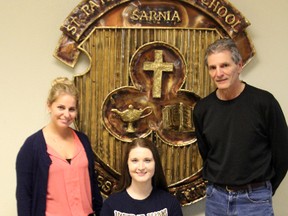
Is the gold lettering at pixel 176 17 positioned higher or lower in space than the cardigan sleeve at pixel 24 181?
higher

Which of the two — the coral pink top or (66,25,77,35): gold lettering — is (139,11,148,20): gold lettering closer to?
(66,25,77,35): gold lettering

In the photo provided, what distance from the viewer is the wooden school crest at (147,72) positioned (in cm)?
189

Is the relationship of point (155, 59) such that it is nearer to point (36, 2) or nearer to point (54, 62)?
point (54, 62)

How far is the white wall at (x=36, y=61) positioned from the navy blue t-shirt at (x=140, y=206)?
2.04ft

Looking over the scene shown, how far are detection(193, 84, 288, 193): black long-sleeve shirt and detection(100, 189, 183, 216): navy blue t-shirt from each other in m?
0.23

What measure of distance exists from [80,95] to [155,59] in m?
0.43

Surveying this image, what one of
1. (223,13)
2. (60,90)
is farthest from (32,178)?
(223,13)

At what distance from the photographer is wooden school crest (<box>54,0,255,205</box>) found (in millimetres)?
1893

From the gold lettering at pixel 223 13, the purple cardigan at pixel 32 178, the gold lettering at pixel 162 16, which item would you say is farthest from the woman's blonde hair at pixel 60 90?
the gold lettering at pixel 223 13

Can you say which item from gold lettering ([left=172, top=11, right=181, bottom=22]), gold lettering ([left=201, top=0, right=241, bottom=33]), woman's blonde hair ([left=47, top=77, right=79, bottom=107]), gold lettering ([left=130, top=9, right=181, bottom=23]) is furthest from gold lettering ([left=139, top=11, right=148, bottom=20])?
woman's blonde hair ([left=47, top=77, right=79, bottom=107])

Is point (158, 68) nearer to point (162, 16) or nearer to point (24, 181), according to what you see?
point (162, 16)

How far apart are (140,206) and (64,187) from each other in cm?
33

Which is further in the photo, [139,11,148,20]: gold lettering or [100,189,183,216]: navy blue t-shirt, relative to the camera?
[139,11,148,20]: gold lettering

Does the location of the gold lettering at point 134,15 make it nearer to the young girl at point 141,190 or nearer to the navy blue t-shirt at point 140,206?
the young girl at point 141,190
